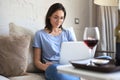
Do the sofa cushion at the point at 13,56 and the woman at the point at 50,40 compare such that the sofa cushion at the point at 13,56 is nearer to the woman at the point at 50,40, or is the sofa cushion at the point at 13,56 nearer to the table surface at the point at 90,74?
the woman at the point at 50,40

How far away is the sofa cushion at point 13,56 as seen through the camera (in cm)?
209

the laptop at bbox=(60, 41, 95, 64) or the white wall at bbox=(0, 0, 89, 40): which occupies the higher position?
the white wall at bbox=(0, 0, 89, 40)

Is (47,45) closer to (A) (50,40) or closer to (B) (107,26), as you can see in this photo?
(A) (50,40)

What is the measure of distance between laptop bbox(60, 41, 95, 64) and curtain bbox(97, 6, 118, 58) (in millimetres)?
1341

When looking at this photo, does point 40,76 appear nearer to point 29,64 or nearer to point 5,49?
point 29,64

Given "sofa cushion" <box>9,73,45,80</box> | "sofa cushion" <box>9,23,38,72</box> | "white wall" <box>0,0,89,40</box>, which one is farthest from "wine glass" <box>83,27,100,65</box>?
"white wall" <box>0,0,89,40</box>

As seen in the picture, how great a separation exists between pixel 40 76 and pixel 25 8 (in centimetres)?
89

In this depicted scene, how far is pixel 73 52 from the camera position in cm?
197

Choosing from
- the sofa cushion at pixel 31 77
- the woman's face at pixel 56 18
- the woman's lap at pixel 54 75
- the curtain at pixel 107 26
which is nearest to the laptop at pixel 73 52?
the woman's lap at pixel 54 75

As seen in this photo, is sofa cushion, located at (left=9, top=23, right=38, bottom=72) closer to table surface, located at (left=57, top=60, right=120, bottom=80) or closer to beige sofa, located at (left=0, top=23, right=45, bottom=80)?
beige sofa, located at (left=0, top=23, right=45, bottom=80)

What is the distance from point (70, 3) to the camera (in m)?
3.23

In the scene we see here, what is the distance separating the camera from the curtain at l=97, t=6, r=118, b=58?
3.28 m

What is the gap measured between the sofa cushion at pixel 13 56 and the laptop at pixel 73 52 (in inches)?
16.9

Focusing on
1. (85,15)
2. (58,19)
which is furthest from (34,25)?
(85,15)
